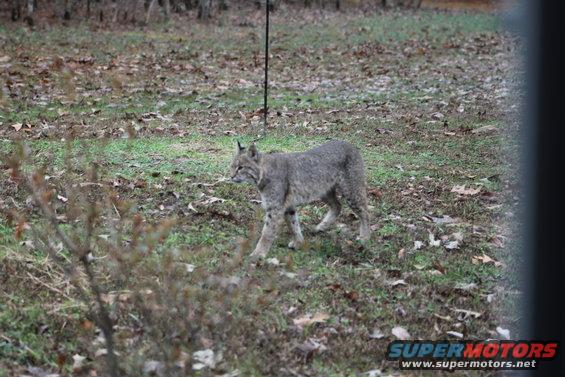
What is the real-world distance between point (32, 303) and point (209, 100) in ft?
36.7

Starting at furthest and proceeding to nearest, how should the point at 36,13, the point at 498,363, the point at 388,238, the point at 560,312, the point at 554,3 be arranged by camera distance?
the point at 36,13 → the point at 388,238 → the point at 498,363 → the point at 560,312 → the point at 554,3

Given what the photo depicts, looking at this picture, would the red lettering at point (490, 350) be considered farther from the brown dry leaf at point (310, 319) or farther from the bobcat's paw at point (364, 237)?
the bobcat's paw at point (364, 237)

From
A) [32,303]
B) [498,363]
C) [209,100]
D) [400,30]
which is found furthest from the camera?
[400,30]

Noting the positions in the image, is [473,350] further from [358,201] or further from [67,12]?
[67,12]

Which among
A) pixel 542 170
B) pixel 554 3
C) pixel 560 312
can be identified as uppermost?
pixel 554 3

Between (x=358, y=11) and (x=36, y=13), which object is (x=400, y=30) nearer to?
(x=358, y=11)

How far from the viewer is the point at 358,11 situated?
39.6 metres

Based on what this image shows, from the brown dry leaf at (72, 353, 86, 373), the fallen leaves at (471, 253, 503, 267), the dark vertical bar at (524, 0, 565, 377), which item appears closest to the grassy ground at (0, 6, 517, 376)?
the fallen leaves at (471, 253, 503, 267)

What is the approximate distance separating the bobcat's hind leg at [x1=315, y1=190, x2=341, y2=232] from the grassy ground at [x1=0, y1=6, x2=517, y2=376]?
0.15 meters

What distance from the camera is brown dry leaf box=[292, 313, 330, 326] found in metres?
6.43

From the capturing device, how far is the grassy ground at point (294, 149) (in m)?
6.30

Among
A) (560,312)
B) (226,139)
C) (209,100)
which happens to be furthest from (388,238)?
(209,100)

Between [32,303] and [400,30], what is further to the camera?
[400,30]

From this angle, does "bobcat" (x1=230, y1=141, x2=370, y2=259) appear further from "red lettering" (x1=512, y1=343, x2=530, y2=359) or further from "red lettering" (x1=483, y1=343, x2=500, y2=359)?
"red lettering" (x1=512, y1=343, x2=530, y2=359)
